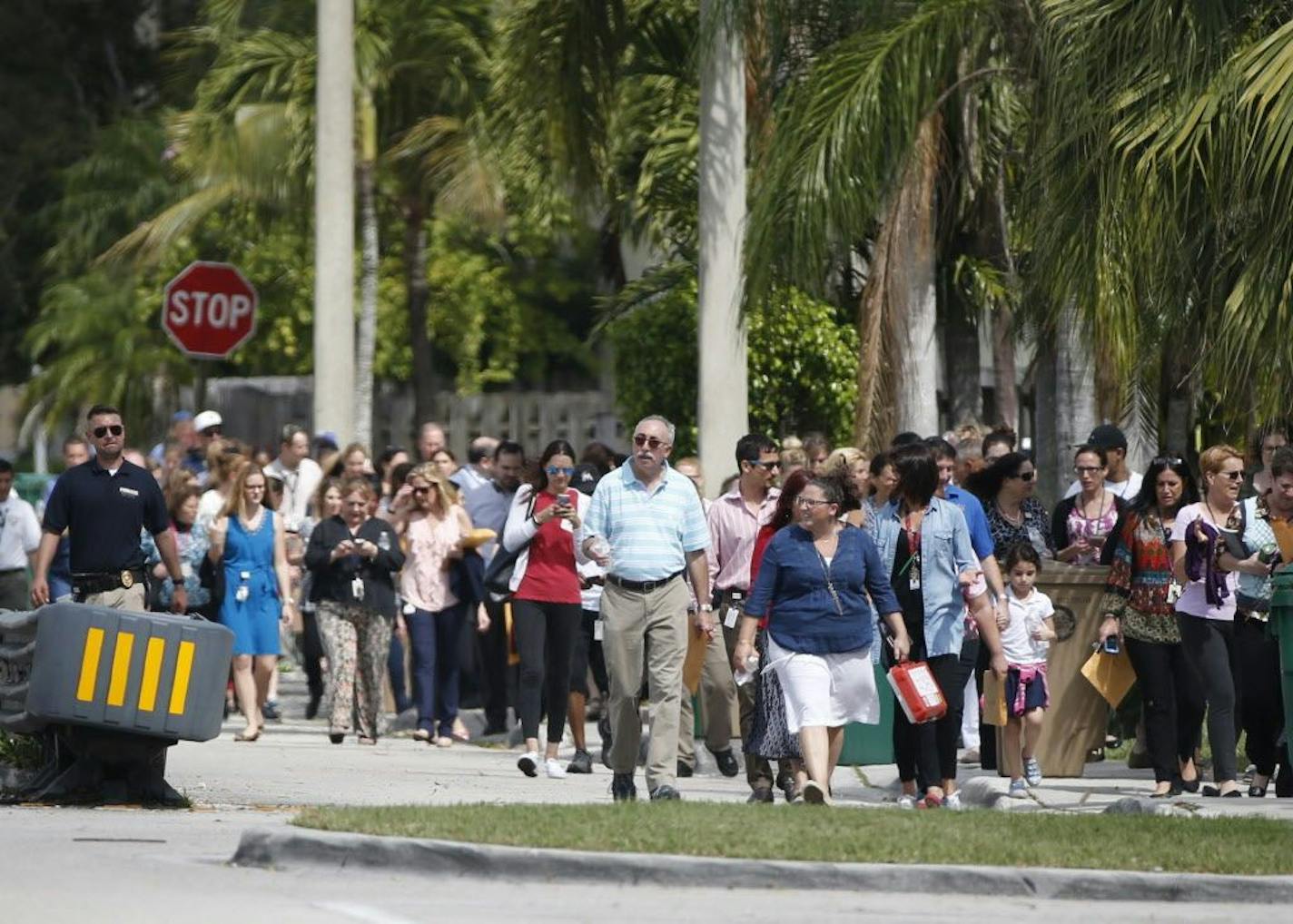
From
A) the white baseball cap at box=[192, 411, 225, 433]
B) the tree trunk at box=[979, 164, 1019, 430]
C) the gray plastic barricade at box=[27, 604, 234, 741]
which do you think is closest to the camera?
the gray plastic barricade at box=[27, 604, 234, 741]

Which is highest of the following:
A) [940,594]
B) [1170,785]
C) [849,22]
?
[849,22]

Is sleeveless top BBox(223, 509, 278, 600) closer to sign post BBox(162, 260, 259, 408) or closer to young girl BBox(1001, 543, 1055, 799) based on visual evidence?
sign post BBox(162, 260, 259, 408)

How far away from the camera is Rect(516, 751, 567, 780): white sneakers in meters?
14.8

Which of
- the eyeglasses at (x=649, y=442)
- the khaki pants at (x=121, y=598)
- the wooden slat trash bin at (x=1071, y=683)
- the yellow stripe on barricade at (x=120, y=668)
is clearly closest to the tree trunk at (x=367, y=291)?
the khaki pants at (x=121, y=598)

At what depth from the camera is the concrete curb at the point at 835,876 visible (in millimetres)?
9664

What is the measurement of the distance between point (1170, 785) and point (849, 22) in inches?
281

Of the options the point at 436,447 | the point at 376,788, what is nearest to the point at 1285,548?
the point at 376,788

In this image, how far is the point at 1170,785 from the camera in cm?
1359

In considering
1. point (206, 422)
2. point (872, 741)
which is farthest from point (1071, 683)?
point (206, 422)

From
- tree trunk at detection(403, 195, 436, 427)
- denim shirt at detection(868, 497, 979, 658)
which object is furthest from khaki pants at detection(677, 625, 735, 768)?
tree trunk at detection(403, 195, 436, 427)

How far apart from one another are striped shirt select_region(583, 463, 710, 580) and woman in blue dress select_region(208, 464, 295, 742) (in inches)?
203

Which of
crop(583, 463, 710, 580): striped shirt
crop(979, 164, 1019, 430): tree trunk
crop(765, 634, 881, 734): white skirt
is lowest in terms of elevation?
crop(765, 634, 881, 734): white skirt

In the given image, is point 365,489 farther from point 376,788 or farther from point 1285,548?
point 1285,548

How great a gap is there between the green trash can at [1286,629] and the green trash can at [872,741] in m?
3.12
